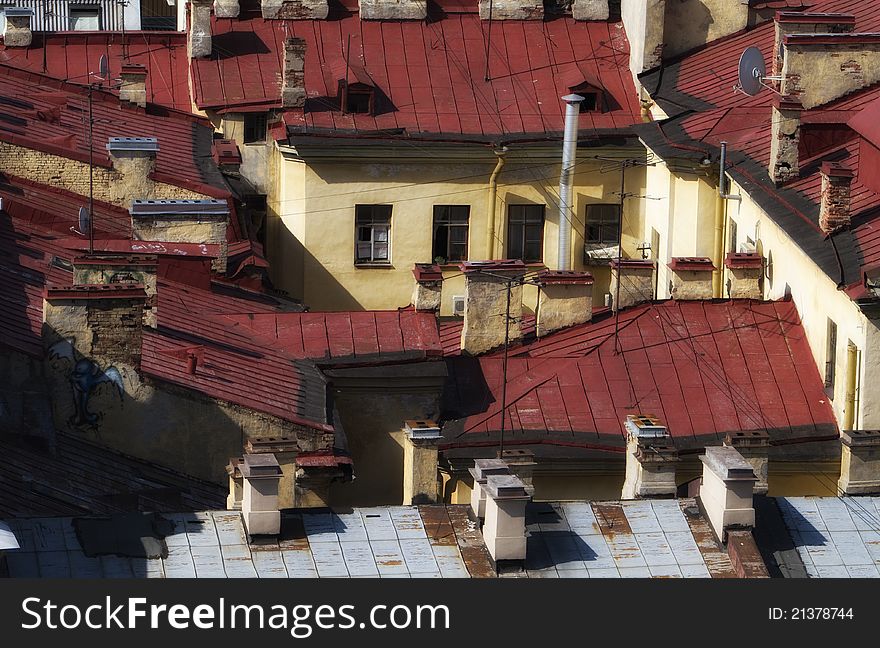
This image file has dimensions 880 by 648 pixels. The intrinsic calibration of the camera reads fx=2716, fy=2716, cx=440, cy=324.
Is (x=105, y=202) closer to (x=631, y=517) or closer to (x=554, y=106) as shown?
(x=554, y=106)

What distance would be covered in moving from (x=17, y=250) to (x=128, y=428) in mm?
8272

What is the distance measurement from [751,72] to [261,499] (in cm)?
2574

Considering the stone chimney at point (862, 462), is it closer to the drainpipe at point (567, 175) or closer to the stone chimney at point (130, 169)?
the stone chimney at point (130, 169)

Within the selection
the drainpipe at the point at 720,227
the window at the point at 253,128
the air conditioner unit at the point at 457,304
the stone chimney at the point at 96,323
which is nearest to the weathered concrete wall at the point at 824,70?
the drainpipe at the point at 720,227

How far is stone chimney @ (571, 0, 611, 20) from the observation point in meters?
66.1

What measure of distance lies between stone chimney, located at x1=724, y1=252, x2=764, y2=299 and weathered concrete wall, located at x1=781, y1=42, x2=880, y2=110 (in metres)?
5.02

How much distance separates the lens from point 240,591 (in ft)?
105

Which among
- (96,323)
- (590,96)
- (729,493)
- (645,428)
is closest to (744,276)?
(645,428)

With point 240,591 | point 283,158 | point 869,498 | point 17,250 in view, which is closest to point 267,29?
point 283,158

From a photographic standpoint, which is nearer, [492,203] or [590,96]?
[492,203]

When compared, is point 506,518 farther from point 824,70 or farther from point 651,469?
point 824,70

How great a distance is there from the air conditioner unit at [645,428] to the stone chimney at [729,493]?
5124mm

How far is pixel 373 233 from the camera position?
62.7 metres

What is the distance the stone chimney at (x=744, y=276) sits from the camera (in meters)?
52.9
